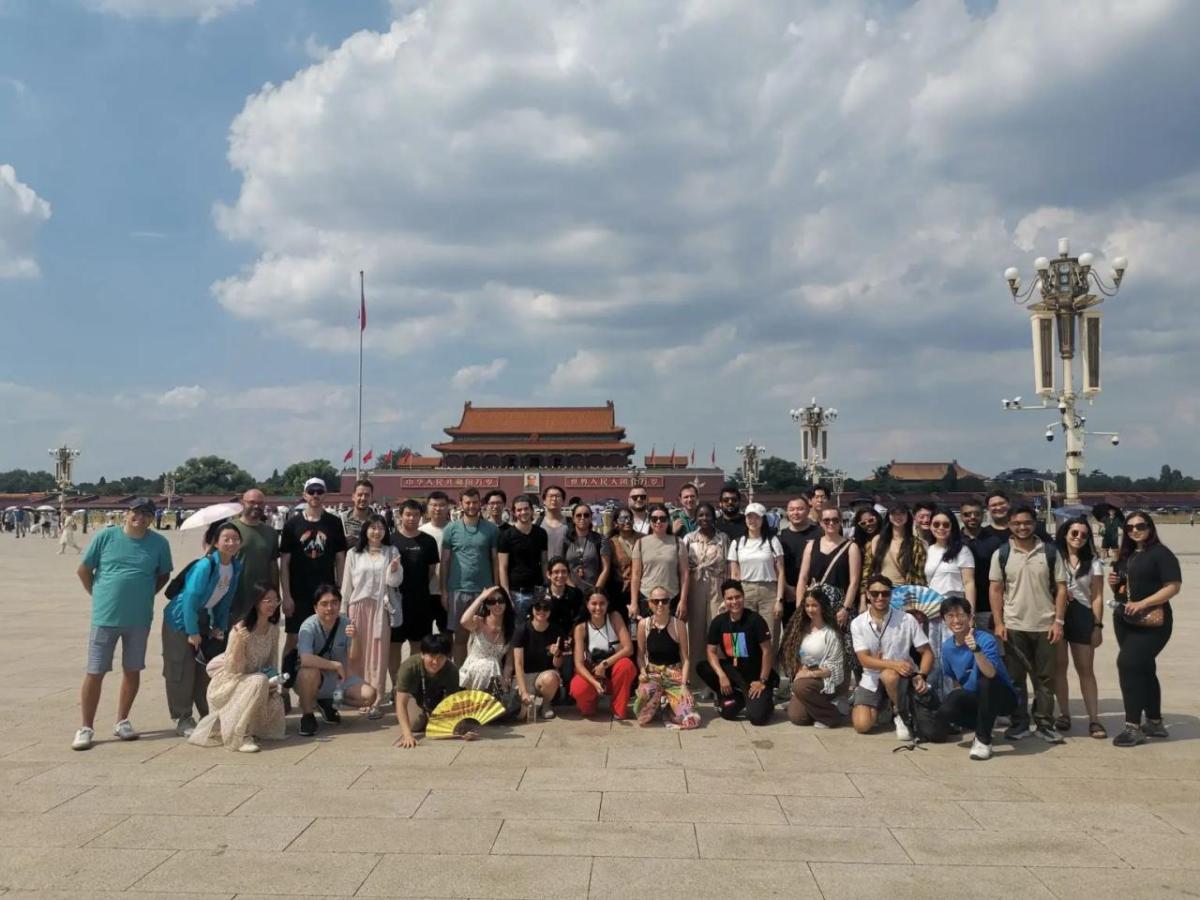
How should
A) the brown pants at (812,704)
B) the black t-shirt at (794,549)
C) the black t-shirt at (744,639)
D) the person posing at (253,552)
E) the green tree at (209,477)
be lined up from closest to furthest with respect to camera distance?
the brown pants at (812,704) < the person posing at (253,552) < the black t-shirt at (744,639) < the black t-shirt at (794,549) < the green tree at (209,477)

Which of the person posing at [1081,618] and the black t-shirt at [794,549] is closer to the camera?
the person posing at [1081,618]

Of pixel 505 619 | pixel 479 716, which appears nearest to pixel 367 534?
pixel 505 619

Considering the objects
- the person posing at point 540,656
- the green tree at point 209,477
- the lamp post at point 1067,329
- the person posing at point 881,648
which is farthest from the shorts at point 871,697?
the green tree at point 209,477

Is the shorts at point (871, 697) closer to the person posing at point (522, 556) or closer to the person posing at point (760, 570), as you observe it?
the person posing at point (760, 570)

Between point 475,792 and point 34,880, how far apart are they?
1.68 meters

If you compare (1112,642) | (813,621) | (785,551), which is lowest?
(1112,642)

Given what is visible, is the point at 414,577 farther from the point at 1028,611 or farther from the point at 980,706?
the point at 1028,611

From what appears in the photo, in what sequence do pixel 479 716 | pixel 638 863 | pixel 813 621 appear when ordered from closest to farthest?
pixel 638 863, pixel 479 716, pixel 813 621

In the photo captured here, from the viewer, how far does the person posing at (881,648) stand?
4.97 metres

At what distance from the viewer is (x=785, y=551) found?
5.94 metres

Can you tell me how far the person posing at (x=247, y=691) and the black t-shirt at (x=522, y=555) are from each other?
59.0 inches

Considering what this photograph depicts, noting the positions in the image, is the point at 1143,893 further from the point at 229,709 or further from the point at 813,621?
the point at 229,709

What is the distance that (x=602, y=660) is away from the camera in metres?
5.48

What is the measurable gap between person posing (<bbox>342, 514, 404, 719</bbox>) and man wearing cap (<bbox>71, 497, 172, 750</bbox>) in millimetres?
1117
